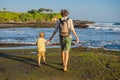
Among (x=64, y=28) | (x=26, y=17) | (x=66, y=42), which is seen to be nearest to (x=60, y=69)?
(x=66, y=42)

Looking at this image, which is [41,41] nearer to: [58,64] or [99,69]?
[58,64]

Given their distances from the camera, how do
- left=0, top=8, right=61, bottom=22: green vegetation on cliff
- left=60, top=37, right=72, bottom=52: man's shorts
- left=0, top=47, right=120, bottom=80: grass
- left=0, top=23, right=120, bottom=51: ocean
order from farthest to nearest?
1. left=0, top=8, right=61, bottom=22: green vegetation on cliff
2. left=0, top=23, right=120, bottom=51: ocean
3. left=60, top=37, right=72, bottom=52: man's shorts
4. left=0, top=47, right=120, bottom=80: grass

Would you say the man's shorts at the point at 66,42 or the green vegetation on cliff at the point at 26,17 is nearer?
the man's shorts at the point at 66,42

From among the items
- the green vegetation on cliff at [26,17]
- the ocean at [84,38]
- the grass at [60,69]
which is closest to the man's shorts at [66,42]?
the grass at [60,69]

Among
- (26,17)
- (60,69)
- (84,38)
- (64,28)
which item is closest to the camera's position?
(64,28)

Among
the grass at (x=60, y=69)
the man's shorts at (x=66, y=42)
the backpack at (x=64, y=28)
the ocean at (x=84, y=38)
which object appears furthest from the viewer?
the ocean at (x=84, y=38)

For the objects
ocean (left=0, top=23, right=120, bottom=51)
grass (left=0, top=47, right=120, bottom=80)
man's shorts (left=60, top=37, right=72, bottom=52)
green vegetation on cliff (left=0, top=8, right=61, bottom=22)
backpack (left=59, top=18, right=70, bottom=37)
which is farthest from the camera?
green vegetation on cliff (left=0, top=8, right=61, bottom=22)

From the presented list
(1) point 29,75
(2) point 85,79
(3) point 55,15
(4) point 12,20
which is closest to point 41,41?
(1) point 29,75

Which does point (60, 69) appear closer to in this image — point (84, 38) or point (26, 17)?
point (84, 38)

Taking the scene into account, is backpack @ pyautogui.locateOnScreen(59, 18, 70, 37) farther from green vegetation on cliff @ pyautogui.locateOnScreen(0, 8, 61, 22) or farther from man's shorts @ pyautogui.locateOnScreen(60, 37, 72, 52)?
green vegetation on cliff @ pyautogui.locateOnScreen(0, 8, 61, 22)

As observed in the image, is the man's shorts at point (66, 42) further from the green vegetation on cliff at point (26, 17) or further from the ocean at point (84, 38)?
the green vegetation on cliff at point (26, 17)

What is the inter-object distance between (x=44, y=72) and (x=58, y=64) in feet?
4.90

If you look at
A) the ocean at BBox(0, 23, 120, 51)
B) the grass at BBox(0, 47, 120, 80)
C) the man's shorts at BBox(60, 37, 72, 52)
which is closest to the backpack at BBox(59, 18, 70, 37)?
the man's shorts at BBox(60, 37, 72, 52)

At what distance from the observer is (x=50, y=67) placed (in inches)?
496
